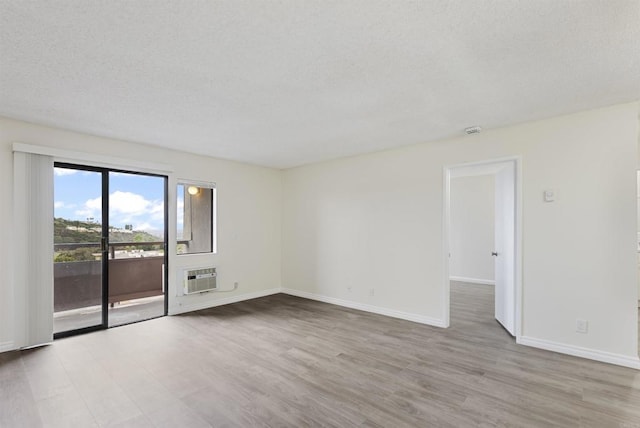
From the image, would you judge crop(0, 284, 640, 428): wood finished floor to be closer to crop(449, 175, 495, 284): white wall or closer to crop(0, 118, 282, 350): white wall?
crop(0, 118, 282, 350): white wall

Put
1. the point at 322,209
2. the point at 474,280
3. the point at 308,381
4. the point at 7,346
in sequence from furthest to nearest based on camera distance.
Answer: the point at 474,280
the point at 322,209
the point at 7,346
the point at 308,381

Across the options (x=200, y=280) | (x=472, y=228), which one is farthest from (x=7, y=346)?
(x=472, y=228)

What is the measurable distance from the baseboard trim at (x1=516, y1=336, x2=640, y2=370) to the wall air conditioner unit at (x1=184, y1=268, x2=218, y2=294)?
435cm

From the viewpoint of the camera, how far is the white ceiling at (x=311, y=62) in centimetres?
167

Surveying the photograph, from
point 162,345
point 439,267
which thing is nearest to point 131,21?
point 162,345

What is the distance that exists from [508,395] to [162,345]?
344 centimetres

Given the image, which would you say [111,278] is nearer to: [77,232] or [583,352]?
[77,232]


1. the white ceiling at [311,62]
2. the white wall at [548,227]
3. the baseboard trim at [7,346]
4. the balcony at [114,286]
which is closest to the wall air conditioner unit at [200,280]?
the balcony at [114,286]

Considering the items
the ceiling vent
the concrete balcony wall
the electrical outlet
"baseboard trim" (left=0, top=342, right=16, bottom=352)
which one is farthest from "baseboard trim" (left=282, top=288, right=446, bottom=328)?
"baseboard trim" (left=0, top=342, right=16, bottom=352)

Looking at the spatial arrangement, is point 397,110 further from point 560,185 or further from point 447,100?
point 560,185

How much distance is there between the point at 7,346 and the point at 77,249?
117 cm

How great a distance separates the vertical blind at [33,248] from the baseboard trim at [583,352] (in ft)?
17.7

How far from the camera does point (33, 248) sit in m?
3.34

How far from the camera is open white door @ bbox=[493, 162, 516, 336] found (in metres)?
3.61
